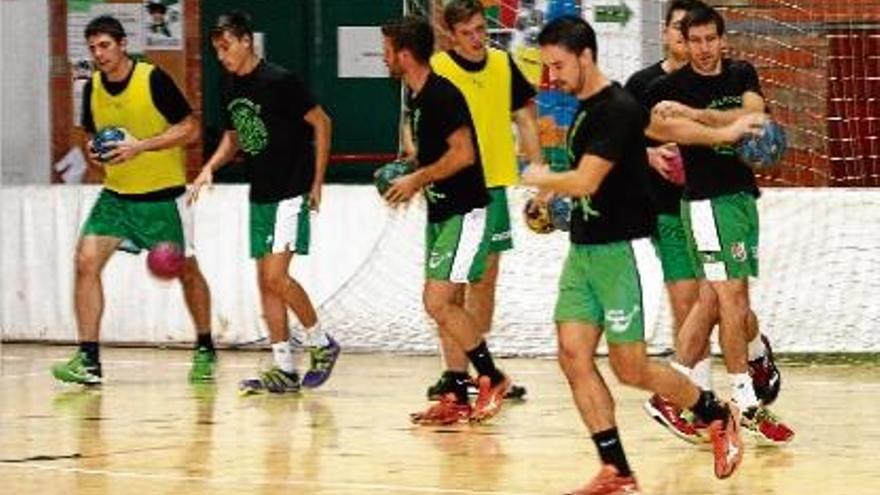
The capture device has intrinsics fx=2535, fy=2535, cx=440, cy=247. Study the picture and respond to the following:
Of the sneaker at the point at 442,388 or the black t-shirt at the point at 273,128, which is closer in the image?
the sneaker at the point at 442,388

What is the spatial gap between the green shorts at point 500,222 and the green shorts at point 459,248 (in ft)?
2.18

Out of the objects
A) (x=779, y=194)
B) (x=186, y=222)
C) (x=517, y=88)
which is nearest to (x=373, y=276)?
(x=186, y=222)

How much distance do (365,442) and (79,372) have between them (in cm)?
419

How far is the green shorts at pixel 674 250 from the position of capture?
14.7m

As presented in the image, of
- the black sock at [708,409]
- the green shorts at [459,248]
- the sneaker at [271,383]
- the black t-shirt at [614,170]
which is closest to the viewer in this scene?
the black t-shirt at [614,170]

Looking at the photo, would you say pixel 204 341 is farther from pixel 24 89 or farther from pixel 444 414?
pixel 24 89

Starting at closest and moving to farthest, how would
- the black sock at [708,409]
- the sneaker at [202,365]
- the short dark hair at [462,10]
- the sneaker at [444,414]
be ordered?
1. the black sock at [708,409]
2. the sneaker at [444,414]
3. the short dark hair at [462,10]
4. the sneaker at [202,365]

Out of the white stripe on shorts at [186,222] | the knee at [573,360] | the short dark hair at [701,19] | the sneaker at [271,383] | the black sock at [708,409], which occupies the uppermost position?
the short dark hair at [701,19]

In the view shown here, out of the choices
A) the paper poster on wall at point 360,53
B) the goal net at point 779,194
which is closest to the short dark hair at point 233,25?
the goal net at point 779,194

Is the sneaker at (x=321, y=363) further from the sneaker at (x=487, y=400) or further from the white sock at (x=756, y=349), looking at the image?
the white sock at (x=756, y=349)

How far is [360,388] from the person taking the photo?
17375mm

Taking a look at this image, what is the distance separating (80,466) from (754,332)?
4.12 meters

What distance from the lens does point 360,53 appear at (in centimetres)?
2342

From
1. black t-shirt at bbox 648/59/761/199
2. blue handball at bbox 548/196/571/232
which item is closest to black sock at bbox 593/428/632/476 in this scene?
black t-shirt at bbox 648/59/761/199
